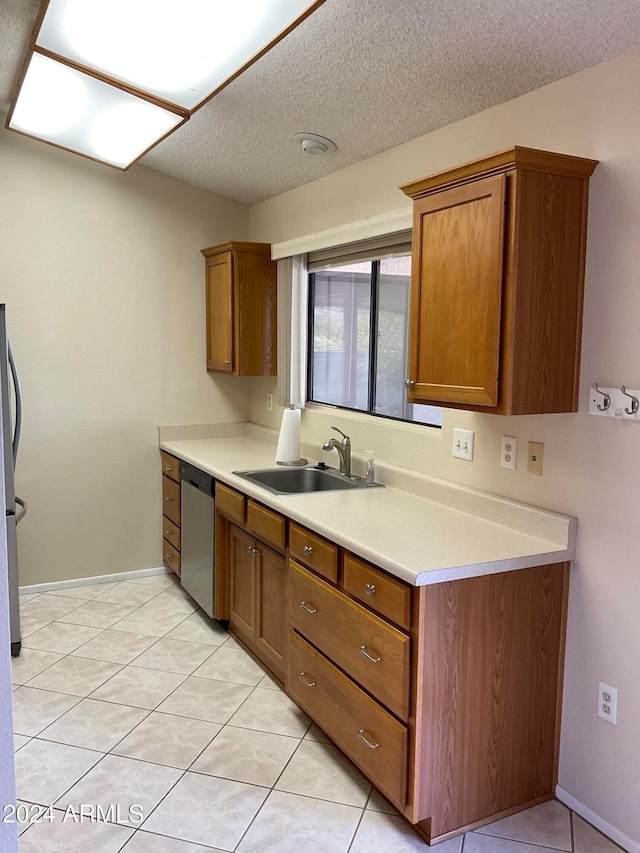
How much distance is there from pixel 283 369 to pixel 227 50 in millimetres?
1904

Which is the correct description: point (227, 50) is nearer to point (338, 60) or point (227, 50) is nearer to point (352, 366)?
point (338, 60)

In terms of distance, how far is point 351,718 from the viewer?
222cm

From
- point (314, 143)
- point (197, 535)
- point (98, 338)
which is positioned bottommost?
point (197, 535)

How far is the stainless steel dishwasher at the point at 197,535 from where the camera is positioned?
11.2 ft

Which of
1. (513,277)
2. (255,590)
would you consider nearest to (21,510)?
(255,590)

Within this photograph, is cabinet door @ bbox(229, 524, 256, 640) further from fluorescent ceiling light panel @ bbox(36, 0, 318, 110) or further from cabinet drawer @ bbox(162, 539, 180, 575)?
fluorescent ceiling light panel @ bbox(36, 0, 318, 110)

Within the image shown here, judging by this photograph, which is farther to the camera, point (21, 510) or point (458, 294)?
point (21, 510)

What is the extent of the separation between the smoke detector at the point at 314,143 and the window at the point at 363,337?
0.55 m

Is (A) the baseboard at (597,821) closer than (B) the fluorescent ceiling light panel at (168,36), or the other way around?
(A) the baseboard at (597,821)

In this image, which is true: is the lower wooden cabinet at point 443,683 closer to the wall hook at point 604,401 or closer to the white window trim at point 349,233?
the wall hook at point 604,401

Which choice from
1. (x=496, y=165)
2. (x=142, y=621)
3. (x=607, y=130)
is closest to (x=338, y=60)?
(x=496, y=165)

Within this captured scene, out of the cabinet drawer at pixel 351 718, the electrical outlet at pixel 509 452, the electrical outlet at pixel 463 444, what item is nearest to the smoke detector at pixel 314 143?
the electrical outlet at pixel 463 444

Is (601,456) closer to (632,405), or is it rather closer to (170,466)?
(632,405)

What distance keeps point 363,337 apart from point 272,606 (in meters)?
1.48
